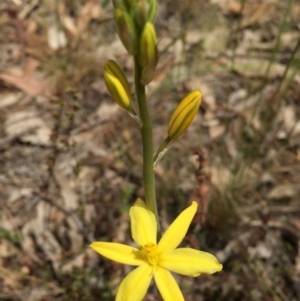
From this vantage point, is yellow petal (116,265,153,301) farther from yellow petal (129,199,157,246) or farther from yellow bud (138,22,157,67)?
yellow bud (138,22,157,67)

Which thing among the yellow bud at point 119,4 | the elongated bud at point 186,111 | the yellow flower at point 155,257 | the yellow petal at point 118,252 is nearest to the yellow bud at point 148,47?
the yellow bud at point 119,4

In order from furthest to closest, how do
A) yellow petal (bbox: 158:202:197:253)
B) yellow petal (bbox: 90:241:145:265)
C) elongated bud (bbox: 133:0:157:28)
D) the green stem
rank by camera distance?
1. yellow petal (bbox: 158:202:197:253)
2. yellow petal (bbox: 90:241:145:265)
3. the green stem
4. elongated bud (bbox: 133:0:157:28)

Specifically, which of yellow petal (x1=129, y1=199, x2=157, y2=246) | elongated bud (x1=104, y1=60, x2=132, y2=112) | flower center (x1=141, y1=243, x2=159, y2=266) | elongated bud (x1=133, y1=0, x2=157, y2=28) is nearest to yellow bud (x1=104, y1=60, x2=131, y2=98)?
elongated bud (x1=104, y1=60, x2=132, y2=112)

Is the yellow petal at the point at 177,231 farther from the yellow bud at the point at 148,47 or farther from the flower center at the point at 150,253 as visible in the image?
the yellow bud at the point at 148,47

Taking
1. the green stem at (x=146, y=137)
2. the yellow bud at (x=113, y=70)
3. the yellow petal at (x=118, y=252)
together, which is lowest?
the yellow petal at (x=118, y=252)

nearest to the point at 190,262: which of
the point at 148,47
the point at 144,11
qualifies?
the point at 148,47

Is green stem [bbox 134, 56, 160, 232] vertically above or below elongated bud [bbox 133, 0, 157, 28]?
below

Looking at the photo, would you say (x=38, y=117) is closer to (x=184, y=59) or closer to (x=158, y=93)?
(x=158, y=93)
